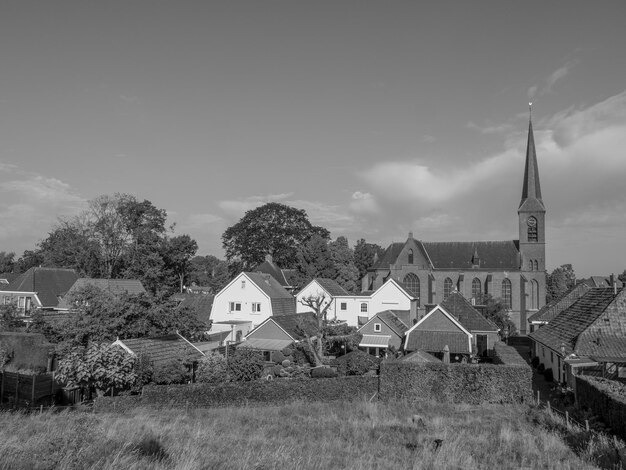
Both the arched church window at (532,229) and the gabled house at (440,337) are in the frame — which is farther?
the arched church window at (532,229)

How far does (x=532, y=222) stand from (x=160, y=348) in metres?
56.8

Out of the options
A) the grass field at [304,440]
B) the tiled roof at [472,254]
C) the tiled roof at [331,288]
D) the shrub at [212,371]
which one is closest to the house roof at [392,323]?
the tiled roof at [331,288]

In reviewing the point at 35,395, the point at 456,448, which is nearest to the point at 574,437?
the point at 456,448

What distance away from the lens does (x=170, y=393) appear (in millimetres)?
21078

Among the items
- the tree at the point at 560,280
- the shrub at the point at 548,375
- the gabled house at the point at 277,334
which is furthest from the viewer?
the tree at the point at 560,280

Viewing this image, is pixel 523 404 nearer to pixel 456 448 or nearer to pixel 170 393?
pixel 456 448

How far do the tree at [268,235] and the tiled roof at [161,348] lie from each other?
165 ft

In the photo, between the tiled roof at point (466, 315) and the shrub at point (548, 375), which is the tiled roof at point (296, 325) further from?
the shrub at point (548, 375)

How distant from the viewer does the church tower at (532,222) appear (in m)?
65.2

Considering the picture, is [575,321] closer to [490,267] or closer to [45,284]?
[490,267]

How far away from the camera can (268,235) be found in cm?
7888

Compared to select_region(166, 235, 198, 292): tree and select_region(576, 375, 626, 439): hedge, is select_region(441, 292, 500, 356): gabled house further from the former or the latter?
select_region(166, 235, 198, 292): tree

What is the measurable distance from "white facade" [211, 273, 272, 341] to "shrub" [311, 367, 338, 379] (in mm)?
20225

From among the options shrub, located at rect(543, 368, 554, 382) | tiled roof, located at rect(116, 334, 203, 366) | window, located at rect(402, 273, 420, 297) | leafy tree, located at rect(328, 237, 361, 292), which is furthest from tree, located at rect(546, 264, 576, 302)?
tiled roof, located at rect(116, 334, 203, 366)
